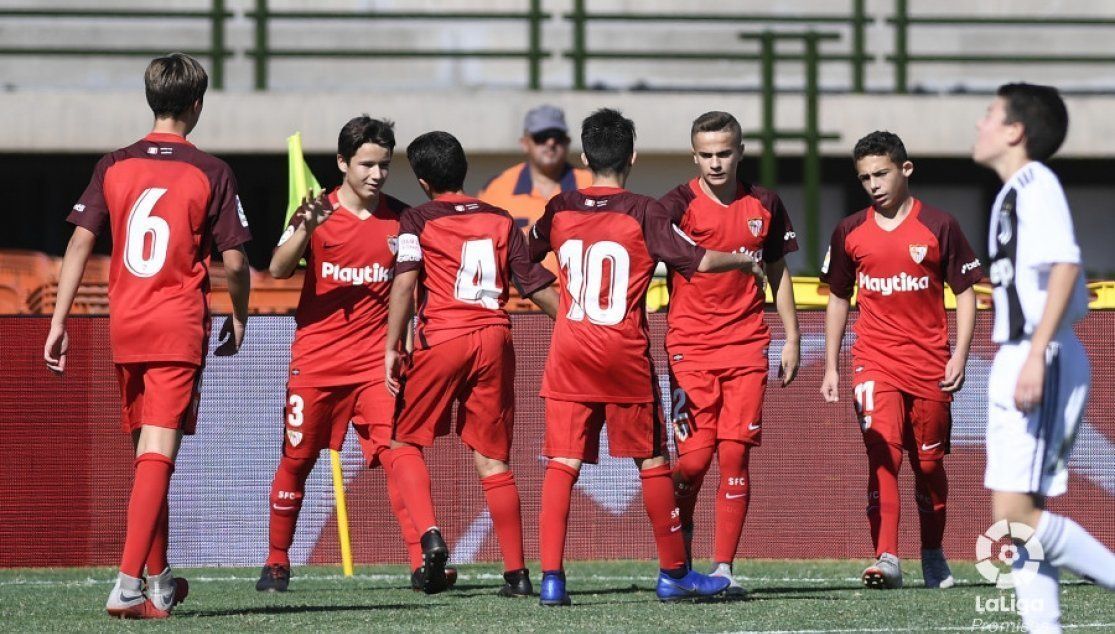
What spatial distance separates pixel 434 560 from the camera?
722cm

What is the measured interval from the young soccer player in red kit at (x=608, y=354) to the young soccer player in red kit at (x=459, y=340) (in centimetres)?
38

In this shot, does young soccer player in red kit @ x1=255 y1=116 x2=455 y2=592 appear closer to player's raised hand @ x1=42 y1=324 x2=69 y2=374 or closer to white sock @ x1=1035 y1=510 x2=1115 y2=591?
player's raised hand @ x1=42 y1=324 x2=69 y2=374

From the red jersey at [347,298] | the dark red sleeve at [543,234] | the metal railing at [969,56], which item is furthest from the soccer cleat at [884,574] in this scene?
the metal railing at [969,56]

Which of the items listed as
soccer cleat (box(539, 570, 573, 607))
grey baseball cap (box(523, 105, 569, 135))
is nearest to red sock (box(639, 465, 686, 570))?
soccer cleat (box(539, 570, 573, 607))

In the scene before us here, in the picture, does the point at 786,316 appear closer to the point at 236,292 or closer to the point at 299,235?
the point at 299,235

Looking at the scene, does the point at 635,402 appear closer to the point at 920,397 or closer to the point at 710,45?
the point at 920,397

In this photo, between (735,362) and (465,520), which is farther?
(465,520)

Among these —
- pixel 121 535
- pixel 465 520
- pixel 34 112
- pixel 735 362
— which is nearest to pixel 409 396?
pixel 735 362

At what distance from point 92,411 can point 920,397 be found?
176 inches

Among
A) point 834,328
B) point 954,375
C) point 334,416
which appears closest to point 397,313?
point 334,416

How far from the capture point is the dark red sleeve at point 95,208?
22.2 ft

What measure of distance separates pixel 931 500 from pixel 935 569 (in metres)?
0.33

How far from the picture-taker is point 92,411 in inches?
379

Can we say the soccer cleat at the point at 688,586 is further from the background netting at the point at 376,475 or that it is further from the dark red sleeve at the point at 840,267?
the background netting at the point at 376,475
